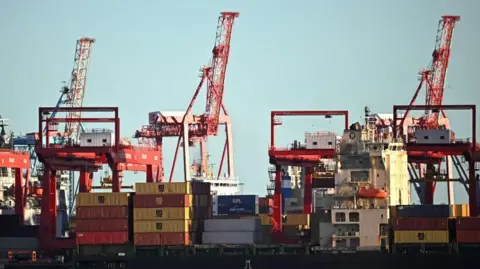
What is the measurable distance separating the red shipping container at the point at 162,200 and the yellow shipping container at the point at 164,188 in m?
0.31

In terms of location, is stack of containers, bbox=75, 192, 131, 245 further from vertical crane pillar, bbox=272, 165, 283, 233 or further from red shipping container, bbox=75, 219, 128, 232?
vertical crane pillar, bbox=272, 165, 283, 233

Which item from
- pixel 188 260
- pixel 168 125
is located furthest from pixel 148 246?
pixel 168 125

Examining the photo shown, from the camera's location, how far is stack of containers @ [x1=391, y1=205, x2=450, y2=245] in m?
92.8

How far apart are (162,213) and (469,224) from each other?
19.2m

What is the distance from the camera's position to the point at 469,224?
305 feet

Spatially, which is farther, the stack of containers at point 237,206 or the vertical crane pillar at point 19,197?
the stack of containers at point 237,206

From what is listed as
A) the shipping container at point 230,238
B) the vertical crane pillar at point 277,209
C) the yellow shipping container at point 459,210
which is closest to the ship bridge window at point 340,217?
the shipping container at point 230,238

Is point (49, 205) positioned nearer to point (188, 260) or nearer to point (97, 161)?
point (97, 161)

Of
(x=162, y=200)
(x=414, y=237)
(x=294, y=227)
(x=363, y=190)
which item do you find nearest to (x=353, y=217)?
(x=363, y=190)

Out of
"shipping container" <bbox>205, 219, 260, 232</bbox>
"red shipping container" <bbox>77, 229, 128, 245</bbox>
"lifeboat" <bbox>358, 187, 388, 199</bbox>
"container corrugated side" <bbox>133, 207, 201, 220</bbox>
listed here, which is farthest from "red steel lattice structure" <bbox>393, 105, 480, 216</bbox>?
"red shipping container" <bbox>77, 229, 128, 245</bbox>

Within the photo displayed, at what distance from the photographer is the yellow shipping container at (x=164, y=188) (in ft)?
322

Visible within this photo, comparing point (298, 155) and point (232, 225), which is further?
point (298, 155)

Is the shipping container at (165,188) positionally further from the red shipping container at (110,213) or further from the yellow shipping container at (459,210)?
the yellow shipping container at (459,210)

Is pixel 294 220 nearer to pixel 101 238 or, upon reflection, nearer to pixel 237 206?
pixel 237 206
